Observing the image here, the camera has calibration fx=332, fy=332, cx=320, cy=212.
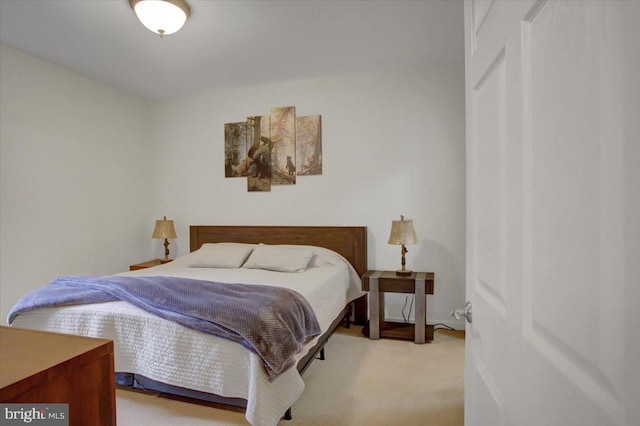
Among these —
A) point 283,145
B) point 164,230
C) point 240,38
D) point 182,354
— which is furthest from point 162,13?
point 164,230

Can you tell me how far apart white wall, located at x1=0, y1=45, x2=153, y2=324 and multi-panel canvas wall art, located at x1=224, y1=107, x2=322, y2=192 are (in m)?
1.28

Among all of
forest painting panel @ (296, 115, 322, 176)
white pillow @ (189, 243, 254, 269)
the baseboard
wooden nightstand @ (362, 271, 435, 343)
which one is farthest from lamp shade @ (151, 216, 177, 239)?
the baseboard

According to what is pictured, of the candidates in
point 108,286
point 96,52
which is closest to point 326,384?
point 108,286

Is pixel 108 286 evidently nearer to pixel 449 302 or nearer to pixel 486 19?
pixel 486 19

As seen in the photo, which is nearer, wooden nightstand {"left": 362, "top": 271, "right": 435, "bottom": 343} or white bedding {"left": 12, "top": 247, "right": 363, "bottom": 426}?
white bedding {"left": 12, "top": 247, "right": 363, "bottom": 426}

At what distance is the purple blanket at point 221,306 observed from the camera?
1.72 meters

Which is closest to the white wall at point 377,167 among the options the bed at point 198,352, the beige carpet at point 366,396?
the beige carpet at point 366,396

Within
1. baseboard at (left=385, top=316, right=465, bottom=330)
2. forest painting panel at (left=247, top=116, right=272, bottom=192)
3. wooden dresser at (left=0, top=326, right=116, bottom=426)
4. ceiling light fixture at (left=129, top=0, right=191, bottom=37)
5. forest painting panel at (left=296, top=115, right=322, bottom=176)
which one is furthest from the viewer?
forest painting panel at (left=247, top=116, right=272, bottom=192)

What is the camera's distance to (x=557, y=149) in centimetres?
55

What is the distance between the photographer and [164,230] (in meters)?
4.00

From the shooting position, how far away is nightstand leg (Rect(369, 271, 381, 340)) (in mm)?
3086

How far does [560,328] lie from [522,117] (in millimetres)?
410

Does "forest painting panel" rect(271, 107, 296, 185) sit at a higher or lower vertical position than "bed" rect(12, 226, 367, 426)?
higher

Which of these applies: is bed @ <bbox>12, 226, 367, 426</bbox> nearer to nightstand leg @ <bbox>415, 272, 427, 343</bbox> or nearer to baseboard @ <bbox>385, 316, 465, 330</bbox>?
nightstand leg @ <bbox>415, 272, 427, 343</bbox>
